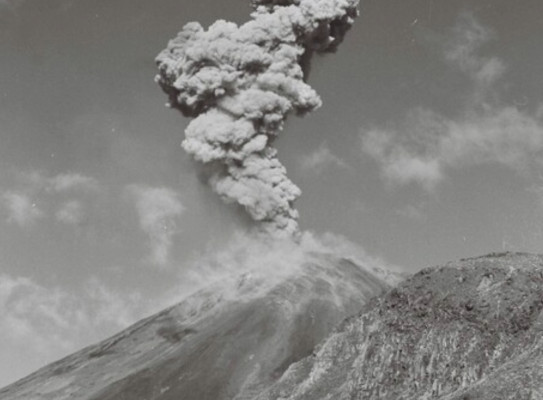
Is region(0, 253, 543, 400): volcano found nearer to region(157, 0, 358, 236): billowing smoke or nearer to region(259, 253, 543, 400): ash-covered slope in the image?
region(259, 253, 543, 400): ash-covered slope

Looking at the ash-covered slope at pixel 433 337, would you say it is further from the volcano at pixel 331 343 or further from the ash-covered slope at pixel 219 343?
the ash-covered slope at pixel 219 343

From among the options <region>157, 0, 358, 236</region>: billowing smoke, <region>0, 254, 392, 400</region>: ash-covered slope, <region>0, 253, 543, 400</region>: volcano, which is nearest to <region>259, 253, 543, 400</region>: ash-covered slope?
<region>0, 253, 543, 400</region>: volcano

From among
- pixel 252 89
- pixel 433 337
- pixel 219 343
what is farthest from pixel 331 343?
pixel 252 89

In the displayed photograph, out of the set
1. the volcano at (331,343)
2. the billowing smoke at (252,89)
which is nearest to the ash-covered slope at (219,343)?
the volcano at (331,343)

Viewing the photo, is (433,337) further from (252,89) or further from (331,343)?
(252,89)

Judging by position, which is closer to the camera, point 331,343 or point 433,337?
point 433,337

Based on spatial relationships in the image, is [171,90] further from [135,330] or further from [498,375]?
[498,375]
